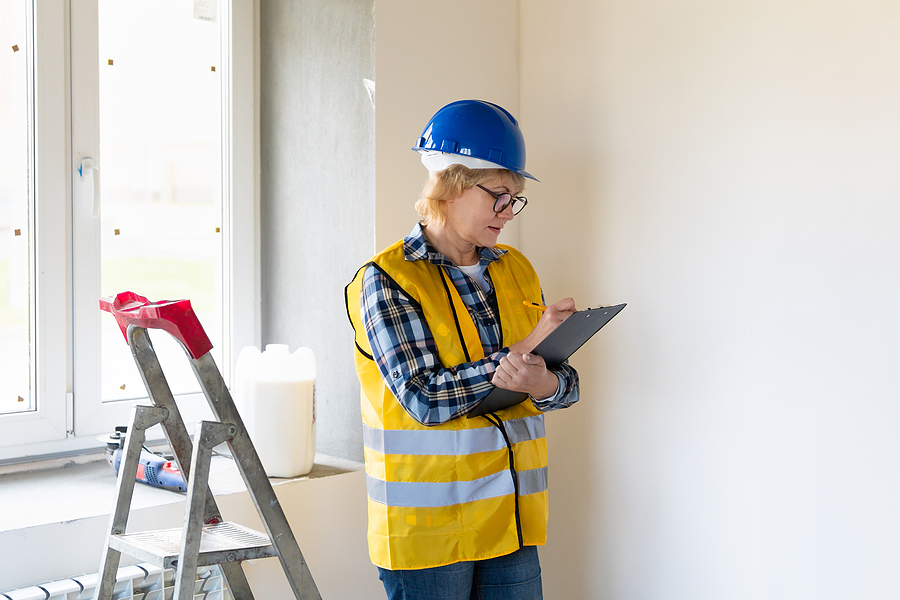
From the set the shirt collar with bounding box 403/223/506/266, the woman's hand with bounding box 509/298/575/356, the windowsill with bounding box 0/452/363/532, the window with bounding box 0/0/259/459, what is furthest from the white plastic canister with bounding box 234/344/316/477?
the woman's hand with bounding box 509/298/575/356

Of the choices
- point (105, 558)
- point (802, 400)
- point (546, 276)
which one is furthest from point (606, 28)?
point (105, 558)

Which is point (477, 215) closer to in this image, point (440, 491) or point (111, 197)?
point (440, 491)

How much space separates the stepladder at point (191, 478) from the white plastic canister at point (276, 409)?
40 centimetres

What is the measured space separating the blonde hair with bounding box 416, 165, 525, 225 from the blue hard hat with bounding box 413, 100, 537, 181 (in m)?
0.01

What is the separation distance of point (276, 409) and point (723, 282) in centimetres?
102

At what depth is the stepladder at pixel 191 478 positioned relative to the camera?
43.2 inches

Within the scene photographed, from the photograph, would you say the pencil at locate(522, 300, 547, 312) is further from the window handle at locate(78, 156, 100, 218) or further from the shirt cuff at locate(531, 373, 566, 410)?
the window handle at locate(78, 156, 100, 218)

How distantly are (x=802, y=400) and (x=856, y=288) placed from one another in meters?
0.24

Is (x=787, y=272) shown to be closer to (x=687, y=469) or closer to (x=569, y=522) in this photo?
(x=687, y=469)

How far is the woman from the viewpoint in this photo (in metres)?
1.25

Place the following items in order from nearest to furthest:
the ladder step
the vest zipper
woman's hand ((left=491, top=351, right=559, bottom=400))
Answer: the ladder step
woman's hand ((left=491, top=351, right=559, bottom=400))
the vest zipper

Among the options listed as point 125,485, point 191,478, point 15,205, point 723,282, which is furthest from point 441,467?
point 15,205

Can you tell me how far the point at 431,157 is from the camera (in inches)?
54.9

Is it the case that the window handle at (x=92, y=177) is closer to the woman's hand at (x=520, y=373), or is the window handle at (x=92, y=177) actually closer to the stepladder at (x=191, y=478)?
the stepladder at (x=191, y=478)
